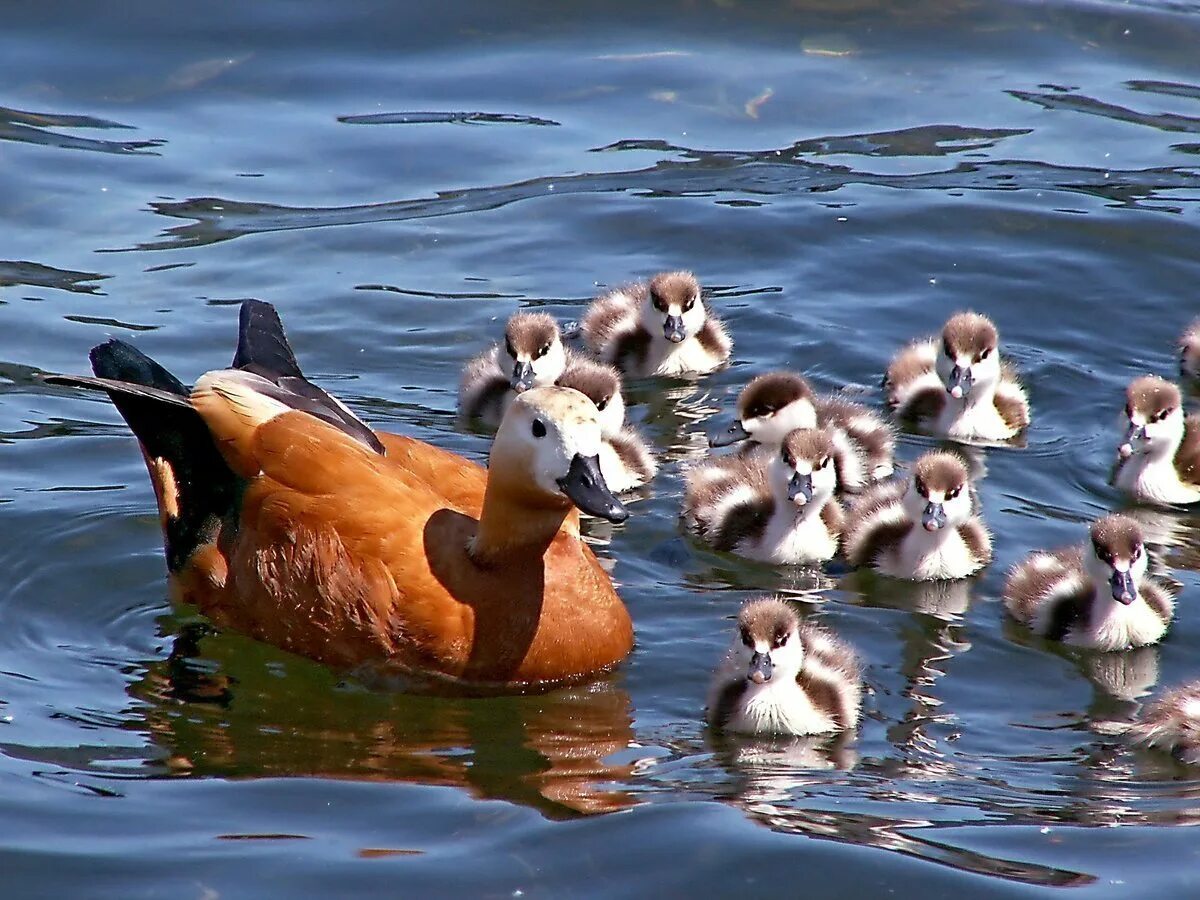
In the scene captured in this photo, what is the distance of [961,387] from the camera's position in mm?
8406

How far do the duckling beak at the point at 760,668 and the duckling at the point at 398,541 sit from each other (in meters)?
0.59

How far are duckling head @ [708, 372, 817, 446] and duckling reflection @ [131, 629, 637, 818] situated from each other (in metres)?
2.13

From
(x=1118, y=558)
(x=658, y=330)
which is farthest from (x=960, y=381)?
(x=1118, y=558)

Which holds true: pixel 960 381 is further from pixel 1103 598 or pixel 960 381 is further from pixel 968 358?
pixel 1103 598

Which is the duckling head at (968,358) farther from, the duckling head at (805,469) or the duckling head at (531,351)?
the duckling head at (531,351)

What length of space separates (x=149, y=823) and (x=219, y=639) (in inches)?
65.0

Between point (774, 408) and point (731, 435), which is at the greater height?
point (774, 408)

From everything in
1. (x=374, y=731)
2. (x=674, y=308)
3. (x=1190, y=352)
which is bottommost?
(x=374, y=731)

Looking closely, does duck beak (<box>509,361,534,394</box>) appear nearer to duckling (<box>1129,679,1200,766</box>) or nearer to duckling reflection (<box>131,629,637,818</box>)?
duckling reflection (<box>131,629,637,818</box>)

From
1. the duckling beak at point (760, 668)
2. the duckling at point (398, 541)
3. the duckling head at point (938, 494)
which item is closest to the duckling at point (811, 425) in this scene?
the duckling head at point (938, 494)

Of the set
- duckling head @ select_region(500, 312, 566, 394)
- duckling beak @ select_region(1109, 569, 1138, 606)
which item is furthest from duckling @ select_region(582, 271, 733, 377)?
duckling beak @ select_region(1109, 569, 1138, 606)

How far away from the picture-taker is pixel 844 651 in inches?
252

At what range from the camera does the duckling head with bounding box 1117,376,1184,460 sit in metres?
7.93

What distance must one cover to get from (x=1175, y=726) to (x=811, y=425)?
278 cm
